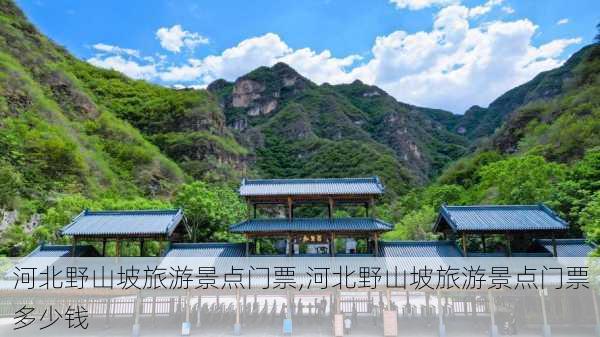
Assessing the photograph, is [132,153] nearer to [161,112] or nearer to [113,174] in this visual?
[113,174]

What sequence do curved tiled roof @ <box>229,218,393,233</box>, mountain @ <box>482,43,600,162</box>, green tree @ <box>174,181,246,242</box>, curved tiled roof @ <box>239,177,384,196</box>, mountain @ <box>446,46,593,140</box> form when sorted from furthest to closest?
mountain @ <box>446,46,593,140</box> < mountain @ <box>482,43,600,162</box> < green tree @ <box>174,181,246,242</box> < curved tiled roof @ <box>239,177,384,196</box> < curved tiled roof @ <box>229,218,393,233</box>

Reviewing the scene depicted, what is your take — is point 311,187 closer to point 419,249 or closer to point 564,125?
point 419,249

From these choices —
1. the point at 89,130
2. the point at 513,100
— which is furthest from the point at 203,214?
the point at 513,100

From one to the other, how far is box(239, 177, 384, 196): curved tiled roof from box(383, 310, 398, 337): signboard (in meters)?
7.23

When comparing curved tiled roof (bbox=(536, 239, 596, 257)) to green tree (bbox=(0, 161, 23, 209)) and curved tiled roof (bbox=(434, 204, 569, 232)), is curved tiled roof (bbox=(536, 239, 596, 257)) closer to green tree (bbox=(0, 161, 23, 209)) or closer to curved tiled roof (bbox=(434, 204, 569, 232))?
curved tiled roof (bbox=(434, 204, 569, 232))

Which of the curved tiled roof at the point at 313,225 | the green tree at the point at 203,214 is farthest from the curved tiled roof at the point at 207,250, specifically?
the green tree at the point at 203,214

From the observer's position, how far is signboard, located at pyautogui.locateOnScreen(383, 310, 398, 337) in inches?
828

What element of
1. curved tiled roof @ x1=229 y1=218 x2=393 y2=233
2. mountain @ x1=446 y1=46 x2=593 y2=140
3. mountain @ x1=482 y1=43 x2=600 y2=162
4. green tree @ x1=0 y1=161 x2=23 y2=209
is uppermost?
mountain @ x1=446 y1=46 x2=593 y2=140

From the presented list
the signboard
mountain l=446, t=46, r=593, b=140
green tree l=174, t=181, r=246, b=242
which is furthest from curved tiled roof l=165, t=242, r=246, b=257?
mountain l=446, t=46, r=593, b=140

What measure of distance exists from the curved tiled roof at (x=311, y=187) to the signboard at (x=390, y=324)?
285 inches

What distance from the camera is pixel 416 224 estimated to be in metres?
49.0

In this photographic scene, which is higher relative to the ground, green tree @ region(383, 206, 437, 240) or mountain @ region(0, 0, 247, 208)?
mountain @ region(0, 0, 247, 208)

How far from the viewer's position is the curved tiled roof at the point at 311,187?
25.4 m

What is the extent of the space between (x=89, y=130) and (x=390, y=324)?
65383 millimetres
